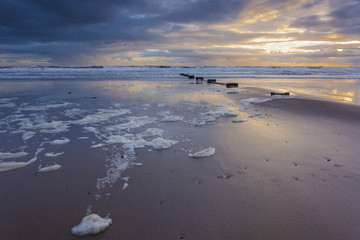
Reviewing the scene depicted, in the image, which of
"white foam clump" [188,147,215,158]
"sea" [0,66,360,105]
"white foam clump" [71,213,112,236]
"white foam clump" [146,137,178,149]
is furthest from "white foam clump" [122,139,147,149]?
"sea" [0,66,360,105]

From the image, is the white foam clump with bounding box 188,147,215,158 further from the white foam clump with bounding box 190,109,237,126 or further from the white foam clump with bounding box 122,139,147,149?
the white foam clump with bounding box 190,109,237,126

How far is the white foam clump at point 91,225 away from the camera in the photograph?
231 centimetres

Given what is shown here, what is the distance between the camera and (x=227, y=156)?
4328mm

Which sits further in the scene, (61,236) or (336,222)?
(336,222)

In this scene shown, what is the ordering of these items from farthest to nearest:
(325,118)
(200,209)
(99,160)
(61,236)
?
(325,118) → (99,160) → (200,209) → (61,236)

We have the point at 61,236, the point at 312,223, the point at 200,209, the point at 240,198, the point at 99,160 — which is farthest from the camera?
the point at 99,160

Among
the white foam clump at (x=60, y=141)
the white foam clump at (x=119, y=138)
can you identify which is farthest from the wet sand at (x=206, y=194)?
the white foam clump at (x=119, y=138)

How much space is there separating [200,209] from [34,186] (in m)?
2.43

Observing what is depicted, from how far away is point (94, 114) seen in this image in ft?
25.5

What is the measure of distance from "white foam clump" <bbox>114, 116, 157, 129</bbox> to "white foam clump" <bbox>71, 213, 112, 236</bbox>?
155 inches

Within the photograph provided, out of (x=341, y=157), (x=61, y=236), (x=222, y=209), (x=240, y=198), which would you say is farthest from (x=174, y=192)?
(x=341, y=157)

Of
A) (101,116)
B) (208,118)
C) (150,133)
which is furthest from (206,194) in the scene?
(101,116)

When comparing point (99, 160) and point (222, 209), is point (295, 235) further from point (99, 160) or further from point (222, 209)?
point (99, 160)

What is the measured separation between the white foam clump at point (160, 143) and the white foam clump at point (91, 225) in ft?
7.70
